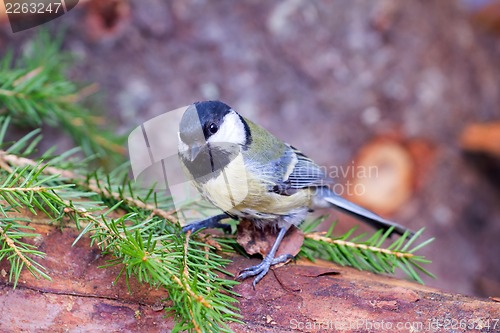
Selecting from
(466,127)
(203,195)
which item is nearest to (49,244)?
(203,195)

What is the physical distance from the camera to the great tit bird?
1.65 m

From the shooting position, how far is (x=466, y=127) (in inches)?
121

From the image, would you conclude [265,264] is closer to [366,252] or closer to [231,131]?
[366,252]

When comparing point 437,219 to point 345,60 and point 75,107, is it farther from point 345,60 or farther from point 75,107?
point 75,107

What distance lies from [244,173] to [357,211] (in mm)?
539

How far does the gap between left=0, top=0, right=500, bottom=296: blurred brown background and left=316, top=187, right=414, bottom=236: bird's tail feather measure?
788mm

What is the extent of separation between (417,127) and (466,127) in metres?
0.37

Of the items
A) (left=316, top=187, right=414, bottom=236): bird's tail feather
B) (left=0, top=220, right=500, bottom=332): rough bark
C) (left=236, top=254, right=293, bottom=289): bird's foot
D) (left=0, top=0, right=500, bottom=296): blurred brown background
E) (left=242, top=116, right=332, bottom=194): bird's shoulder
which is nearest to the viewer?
(left=0, top=220, right=500, bottom=332): rough bark

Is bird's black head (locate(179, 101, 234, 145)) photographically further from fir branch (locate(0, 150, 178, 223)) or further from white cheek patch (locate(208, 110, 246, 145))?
fir branch (locate(0, 150, 178, 223))

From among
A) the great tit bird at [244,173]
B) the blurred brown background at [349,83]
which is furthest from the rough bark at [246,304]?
the blurred brown background at [349,83]

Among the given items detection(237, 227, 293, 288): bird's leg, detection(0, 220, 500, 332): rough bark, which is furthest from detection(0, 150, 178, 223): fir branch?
detection(237, 227, 293, 288): bird's leg

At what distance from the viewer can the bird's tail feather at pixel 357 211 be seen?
1.97 metres

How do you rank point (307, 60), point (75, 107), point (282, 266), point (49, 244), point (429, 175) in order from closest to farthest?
1. point (49, 244)
2. point (282, 266)
3. point (75, 107)
4. point (307, 60)
5. point (429, 175)

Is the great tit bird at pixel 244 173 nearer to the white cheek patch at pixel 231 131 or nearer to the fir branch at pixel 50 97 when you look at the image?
the white cheek patch at pixel 231 131
